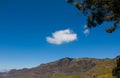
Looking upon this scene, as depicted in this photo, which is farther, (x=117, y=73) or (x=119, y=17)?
(x=117, y=73)

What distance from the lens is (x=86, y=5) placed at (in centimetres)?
5244

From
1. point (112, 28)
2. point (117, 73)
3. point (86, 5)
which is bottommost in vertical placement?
point (117, 73)

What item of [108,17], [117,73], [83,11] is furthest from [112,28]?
[117,73]

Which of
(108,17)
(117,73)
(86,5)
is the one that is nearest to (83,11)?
(86,5)

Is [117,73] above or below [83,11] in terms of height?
below

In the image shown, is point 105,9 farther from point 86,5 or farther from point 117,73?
point 117,73

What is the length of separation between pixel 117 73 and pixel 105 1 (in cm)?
1987

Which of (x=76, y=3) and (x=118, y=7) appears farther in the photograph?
(x=76, y=3)

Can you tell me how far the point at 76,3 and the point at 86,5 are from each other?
2.08 metres

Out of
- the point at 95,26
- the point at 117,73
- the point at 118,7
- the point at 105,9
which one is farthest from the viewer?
the point at 117,73

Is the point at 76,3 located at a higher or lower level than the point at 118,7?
higher

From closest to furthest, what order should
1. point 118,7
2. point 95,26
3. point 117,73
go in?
point 118,7 → point 95,26 → point 117,73

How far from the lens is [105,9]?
51.1 meters

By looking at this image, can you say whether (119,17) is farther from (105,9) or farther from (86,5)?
(86,5)
